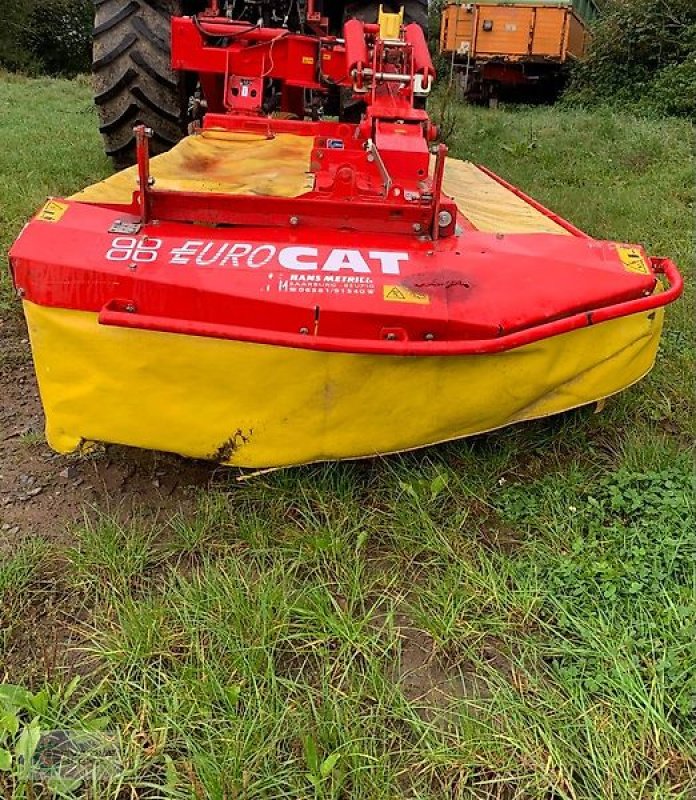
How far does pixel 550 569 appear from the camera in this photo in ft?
6.23

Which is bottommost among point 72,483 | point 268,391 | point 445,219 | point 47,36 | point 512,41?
point 47,36

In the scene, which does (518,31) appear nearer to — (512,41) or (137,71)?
(512,41)

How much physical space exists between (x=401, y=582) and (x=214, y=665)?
0.49 m

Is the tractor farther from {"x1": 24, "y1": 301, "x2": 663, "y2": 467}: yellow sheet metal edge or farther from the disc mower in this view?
{"x1": 24, "y1": 301, "x2": 663, "y2": 467}: yellow sheet metal edge

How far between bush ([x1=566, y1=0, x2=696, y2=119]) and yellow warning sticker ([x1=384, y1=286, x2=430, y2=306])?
842 cm

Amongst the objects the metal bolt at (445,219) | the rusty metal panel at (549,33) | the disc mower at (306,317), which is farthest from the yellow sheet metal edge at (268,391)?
the rusty metal panel at (549,33)

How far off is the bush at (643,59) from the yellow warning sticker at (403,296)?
842 centimetres

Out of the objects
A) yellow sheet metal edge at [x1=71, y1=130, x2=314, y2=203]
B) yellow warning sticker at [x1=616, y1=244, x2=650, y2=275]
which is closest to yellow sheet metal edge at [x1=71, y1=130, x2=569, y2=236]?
yellow sheet metal edge at [x1=71, y1=130, x2=314, y2=203]

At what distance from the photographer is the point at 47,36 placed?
1805 cm

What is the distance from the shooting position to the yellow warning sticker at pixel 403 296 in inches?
76.4

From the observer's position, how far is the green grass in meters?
1.46

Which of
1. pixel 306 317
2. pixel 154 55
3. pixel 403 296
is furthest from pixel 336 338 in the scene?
pixel 154 55

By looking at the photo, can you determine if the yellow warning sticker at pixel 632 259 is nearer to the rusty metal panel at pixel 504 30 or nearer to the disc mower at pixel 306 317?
the disc mower at pixel 306 317

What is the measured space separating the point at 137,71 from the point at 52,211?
2.05 meters
